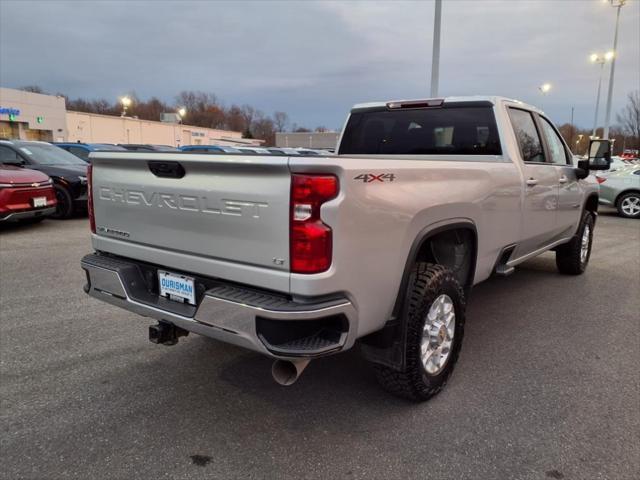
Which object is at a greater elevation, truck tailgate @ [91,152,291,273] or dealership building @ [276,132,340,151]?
dealership building @ [276,132,340,151]

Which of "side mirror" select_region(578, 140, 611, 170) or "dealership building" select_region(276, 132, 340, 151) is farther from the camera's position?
"dealership building" select_region(276, 132, 340, 151)

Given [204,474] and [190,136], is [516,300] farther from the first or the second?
[190,136]

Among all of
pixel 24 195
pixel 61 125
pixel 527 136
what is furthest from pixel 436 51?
pixel 61 125

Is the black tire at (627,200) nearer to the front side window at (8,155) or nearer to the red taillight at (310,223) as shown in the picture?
the red taillight at (310,223)

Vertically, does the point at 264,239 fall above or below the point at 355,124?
below

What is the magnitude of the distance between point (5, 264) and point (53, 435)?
15.2ft

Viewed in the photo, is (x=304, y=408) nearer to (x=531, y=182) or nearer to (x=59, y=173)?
(x=531, y=182)

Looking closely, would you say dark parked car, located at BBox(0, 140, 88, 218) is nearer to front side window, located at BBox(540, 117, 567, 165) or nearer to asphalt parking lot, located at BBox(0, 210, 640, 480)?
asphalt parking lot, located at BBox(0, 210, 640, 480)

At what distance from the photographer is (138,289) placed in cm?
290

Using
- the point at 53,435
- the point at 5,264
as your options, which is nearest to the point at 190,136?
the point at 5,264

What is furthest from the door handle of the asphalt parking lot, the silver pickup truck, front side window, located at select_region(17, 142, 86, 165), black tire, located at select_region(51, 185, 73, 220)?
front side window, located at select_region(17, 142, 86, 165)

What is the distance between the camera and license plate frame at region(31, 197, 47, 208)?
8.61 m

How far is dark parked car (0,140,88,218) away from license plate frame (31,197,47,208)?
1414 mm

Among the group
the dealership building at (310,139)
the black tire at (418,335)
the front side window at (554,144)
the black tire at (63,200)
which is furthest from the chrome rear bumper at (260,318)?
the dealership building at (310,139)
